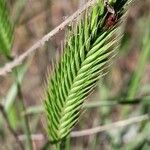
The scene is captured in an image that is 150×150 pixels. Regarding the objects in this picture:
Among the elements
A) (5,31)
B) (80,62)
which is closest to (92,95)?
(5,31)

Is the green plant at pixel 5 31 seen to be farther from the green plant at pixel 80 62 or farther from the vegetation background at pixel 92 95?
the green plant at pixel 80 62

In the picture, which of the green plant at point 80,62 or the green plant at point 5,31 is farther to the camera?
the green plant at point 5,31

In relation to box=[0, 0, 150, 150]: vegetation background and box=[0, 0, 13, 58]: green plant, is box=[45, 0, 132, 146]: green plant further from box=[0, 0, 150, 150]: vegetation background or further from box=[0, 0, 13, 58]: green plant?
box=[0, 0, 13, 58]: green plant

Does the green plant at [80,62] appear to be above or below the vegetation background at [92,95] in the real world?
above

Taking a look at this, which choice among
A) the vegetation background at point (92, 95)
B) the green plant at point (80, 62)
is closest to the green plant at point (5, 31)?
the vegetation background at point (92, 95)

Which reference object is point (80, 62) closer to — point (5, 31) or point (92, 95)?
point (5, 31)

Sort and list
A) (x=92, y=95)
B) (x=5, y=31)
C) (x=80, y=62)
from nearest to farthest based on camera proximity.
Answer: (x=80, y=62)
(x=5, y=31)
(x=92, y=95)
